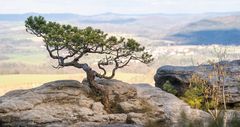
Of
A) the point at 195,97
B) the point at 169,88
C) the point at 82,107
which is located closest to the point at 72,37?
the point at 82,107

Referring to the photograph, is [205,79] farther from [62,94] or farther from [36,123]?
[36,123]

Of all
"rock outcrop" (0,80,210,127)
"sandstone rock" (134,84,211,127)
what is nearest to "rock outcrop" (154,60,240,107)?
"sandstone rock" (134,84,211,127)

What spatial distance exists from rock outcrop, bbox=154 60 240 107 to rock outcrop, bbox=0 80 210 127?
24.6 feet

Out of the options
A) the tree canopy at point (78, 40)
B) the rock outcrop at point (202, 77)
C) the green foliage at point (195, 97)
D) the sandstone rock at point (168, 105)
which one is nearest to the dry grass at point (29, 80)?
the rock outcrop at point (202, 77)

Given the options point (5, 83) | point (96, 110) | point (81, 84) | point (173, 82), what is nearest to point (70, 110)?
point (96, 110)

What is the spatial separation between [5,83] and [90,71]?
149025mm

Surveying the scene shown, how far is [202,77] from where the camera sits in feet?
129

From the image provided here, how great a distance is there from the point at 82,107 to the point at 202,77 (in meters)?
14.2

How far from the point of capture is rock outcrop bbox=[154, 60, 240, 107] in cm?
3947

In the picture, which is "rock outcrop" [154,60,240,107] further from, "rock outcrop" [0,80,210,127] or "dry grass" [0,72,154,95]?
"dry grass" [0,72,154,95]

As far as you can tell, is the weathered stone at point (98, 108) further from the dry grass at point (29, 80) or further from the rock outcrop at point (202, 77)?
the dry grass at point (29, 80)

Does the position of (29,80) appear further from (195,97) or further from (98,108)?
(98,108)

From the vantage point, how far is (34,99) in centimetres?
2856

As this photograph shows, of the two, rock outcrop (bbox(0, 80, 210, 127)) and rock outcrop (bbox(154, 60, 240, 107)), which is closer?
rock outcrop (bbox(0, 80, 210, 127))
